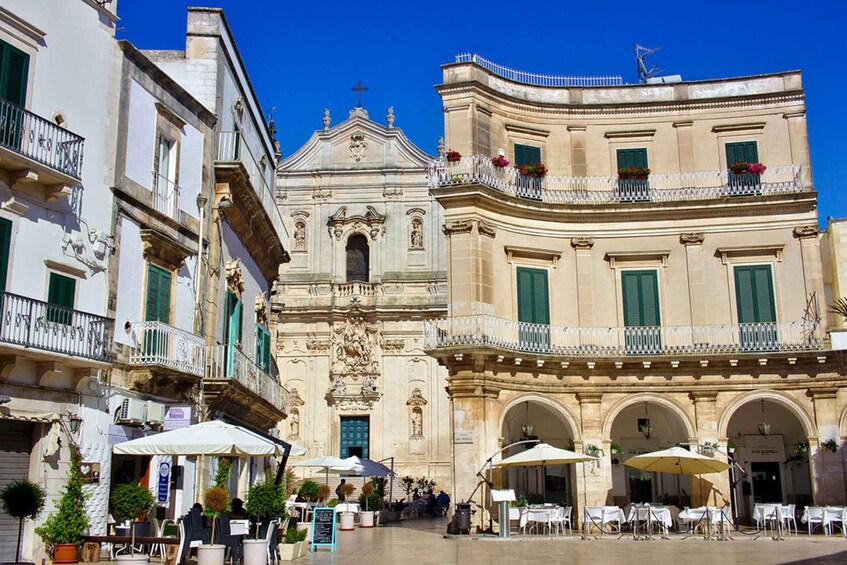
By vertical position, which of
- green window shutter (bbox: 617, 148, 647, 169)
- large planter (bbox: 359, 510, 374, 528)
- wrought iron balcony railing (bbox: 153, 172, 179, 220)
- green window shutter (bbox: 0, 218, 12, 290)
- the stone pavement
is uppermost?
green window shutter (bbox: 617, 148, 647, 169)

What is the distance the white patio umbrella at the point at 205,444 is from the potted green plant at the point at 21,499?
1844 millimetres

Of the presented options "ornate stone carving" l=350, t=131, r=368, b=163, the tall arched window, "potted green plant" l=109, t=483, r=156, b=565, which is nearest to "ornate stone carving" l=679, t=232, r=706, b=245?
"potted green plant" l=109, t=483, r=156, b=565

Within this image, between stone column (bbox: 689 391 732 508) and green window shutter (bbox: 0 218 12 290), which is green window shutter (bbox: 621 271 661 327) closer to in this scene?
stone column (bbox: 689 391 732 508)

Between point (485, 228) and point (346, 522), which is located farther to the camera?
point (346, 522)

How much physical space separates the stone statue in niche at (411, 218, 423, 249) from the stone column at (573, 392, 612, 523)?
20.8 meters

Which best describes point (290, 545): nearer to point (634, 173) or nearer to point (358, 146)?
point (634, 173)

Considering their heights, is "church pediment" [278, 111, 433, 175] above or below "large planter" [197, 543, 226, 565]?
above

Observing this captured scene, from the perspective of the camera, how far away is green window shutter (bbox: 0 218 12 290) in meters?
15.6

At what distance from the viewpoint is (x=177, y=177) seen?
21281mm

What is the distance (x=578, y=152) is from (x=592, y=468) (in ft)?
31.3

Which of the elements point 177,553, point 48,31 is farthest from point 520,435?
point 48,31

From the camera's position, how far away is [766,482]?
2891 centimetres

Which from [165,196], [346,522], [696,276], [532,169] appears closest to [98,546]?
[165,196]

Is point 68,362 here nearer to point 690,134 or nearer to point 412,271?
point 690,134
